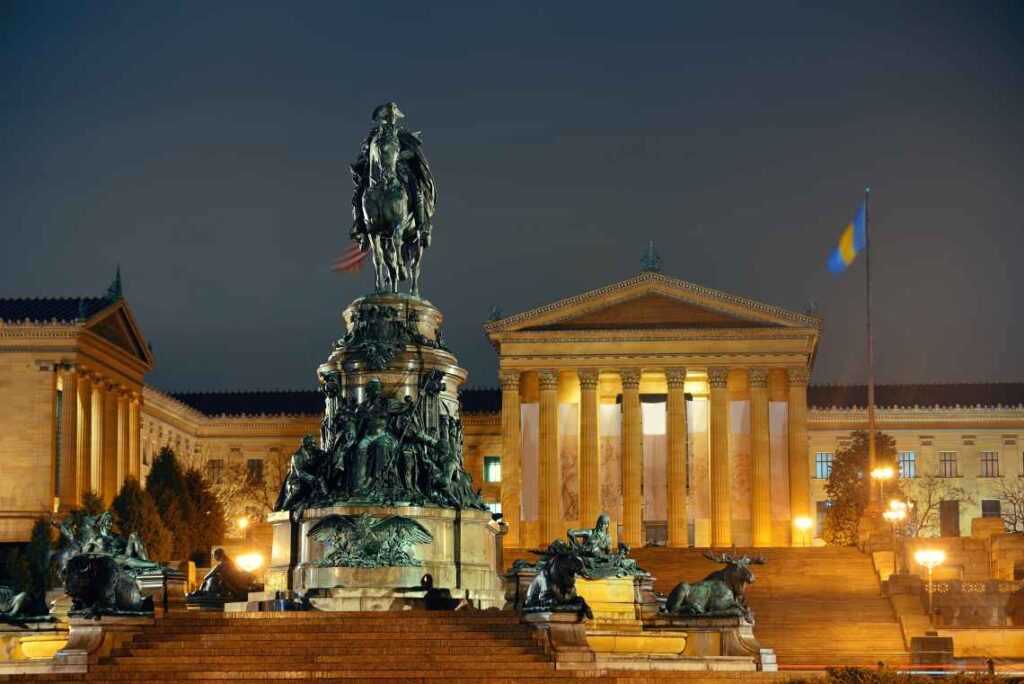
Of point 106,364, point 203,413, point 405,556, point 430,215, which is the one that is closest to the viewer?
point 405,556

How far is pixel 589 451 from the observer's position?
10619 centimetres

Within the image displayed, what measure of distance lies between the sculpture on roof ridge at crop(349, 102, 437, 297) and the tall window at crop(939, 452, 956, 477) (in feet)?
306

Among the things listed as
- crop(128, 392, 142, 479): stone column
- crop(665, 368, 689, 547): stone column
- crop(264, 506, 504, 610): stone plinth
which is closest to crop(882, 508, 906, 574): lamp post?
crop(665, 368, 689, 547): stone column

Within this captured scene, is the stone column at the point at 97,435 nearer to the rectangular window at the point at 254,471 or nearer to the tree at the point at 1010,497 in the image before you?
the rectangular window at the point at 254,471

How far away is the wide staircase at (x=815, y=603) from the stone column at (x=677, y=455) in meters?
16.5

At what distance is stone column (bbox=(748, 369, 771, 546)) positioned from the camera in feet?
340

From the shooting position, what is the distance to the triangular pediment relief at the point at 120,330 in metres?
102

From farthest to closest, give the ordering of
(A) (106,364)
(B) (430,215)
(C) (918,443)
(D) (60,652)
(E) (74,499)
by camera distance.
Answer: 1. (C) (918,443)
2. (A) (106,364)
3. (E) (74,499)
4. (B) (430,215)
5. (D) (60,652)

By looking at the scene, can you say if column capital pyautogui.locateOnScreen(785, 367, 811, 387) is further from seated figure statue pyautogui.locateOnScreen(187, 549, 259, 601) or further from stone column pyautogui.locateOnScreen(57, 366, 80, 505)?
seated figure statue pyautogui.locateOnScreen(187, 549, 259, 601)

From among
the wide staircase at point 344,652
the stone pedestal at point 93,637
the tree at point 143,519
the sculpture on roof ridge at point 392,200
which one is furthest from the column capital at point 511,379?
the stone pedestal at point 93,637

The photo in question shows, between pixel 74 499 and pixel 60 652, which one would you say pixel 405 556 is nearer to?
pixel 60 652

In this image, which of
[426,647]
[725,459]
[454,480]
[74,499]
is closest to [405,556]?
[454,480]

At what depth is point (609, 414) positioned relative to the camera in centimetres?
10906

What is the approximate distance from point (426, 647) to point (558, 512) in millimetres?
74084
